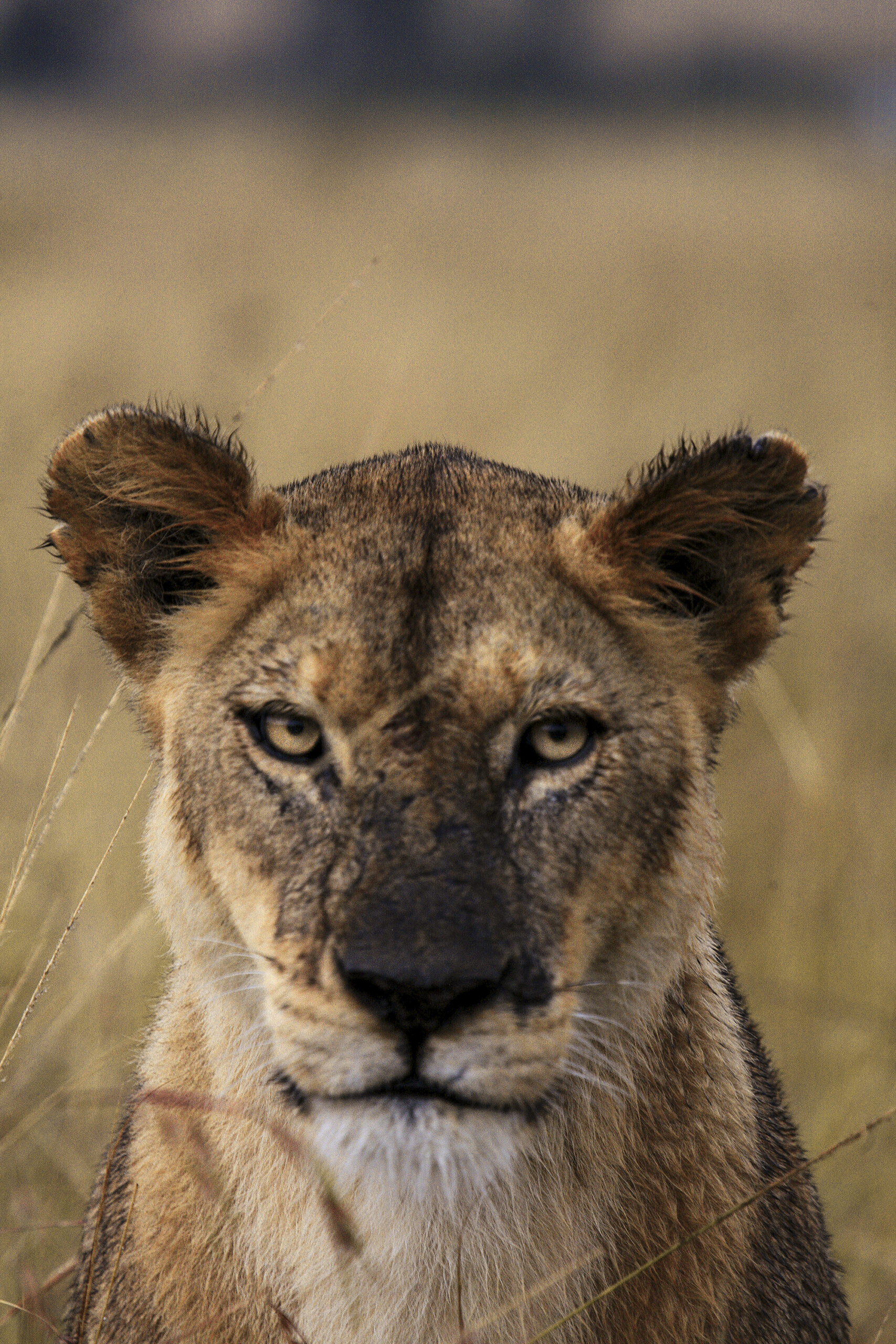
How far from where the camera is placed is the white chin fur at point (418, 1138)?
253 cm

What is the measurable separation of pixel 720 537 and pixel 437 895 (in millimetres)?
1180

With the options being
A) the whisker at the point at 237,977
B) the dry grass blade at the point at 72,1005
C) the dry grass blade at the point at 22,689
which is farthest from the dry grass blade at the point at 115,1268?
the dry grass blade at the point at 22,689

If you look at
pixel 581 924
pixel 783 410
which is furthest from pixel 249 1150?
pixel 783 410

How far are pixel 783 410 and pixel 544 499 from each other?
28.9 ft

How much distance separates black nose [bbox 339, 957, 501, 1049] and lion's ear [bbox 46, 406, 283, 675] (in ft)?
3.74

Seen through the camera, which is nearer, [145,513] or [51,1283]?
[145,513]

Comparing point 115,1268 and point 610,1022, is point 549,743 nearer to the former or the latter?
point 610,1022

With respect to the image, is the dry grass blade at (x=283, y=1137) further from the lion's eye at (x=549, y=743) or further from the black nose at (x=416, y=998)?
the lion's eye at (x=549, y=743)

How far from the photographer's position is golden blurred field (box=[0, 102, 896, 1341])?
5555 mm

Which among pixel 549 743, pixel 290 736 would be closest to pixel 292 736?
pixel 290 736

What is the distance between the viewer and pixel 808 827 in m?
6.96

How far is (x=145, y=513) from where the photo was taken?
3.34 meters

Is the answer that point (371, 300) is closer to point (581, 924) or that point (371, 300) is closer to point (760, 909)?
point (760, 909)

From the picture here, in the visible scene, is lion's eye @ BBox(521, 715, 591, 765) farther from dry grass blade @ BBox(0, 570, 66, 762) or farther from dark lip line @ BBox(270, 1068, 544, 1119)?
dry grass blade @ BBox(0, 570, 66, 762)
